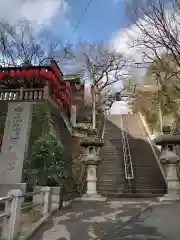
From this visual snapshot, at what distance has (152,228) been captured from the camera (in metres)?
6.72

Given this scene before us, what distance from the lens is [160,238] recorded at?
5.87 metres

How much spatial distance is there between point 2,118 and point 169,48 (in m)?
9.59

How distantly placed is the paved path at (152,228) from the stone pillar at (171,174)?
11.6 feet

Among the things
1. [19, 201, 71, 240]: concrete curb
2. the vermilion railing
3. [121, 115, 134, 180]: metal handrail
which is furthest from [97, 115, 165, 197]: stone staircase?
[19, 201, 71, 240]: concrete curb

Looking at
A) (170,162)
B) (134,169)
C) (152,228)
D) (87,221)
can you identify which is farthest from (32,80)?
(152,228)

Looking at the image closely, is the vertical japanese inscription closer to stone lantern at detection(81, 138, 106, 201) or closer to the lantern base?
stone lantern at detection(81, 138, 106, 201)

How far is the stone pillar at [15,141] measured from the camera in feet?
44.1

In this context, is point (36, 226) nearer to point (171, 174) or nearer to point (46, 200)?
point (46, 200)

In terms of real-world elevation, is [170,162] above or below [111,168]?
above

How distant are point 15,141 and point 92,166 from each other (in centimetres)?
409

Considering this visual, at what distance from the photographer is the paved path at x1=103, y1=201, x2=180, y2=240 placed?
6.03 meters

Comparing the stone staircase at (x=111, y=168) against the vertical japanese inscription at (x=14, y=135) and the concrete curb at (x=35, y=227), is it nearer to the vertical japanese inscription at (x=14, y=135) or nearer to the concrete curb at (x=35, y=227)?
the vertical japanese inscription at (x=14, y=135)

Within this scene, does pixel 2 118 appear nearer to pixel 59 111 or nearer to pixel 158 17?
pixel 59 111

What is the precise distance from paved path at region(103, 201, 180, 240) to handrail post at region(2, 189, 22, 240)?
1974 millimetres
